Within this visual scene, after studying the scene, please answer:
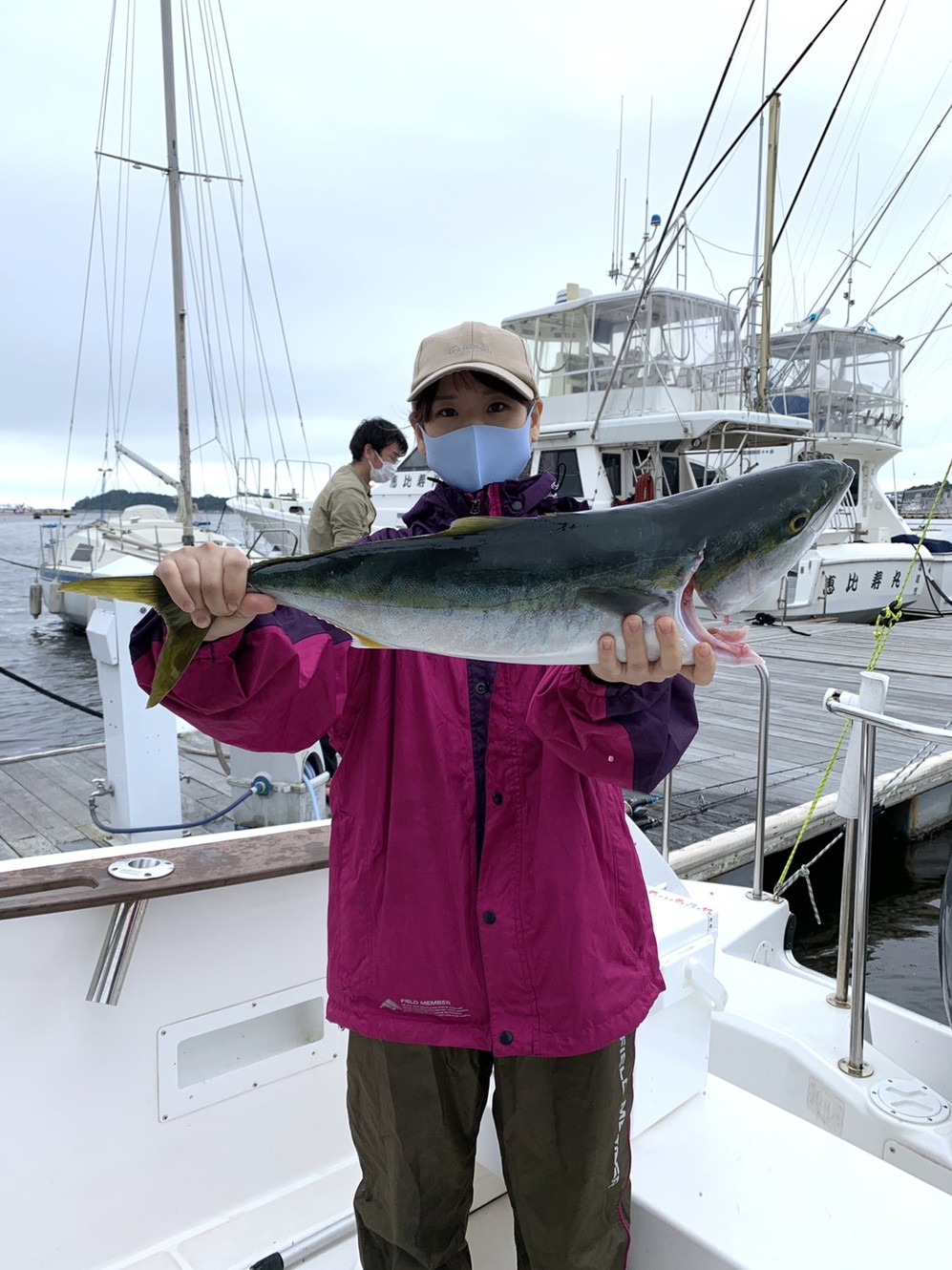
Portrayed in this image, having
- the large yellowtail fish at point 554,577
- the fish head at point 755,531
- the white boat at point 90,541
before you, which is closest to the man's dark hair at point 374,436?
the large yellowtail fish at point 554,577

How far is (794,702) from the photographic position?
1056 centimetres

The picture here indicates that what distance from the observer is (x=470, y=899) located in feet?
5.56

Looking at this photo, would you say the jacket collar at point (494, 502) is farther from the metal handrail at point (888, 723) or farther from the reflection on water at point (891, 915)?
the reflection on water at point (891, 915)

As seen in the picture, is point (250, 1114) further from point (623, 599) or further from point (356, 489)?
point (356, 489)

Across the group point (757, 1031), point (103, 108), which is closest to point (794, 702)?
point (757, 1031)

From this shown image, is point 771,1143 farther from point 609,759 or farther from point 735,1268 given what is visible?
point 609,759

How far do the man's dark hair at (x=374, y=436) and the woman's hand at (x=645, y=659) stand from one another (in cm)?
475

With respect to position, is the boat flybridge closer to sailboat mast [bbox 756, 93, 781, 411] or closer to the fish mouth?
sailboat mast [bbox 756, 93, 781, 411]

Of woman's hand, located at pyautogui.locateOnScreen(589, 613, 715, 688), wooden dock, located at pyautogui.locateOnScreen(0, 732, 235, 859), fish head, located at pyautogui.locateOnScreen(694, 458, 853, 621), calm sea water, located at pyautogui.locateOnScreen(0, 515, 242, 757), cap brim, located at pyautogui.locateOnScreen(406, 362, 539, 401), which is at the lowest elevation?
calm sea water, located at pyautogui.locateOnScreen(0, 515, 242, 757)

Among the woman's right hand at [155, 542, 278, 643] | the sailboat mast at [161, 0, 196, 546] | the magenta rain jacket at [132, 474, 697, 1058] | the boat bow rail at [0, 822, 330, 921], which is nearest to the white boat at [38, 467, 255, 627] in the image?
the sailboat mast at [161, 0, 196, 546]

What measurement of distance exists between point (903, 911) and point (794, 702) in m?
3.23

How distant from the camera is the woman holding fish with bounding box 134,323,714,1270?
1.58 metres

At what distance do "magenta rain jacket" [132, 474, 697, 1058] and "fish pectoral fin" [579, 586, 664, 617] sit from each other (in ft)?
0.52

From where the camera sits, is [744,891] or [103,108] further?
[103,108]
